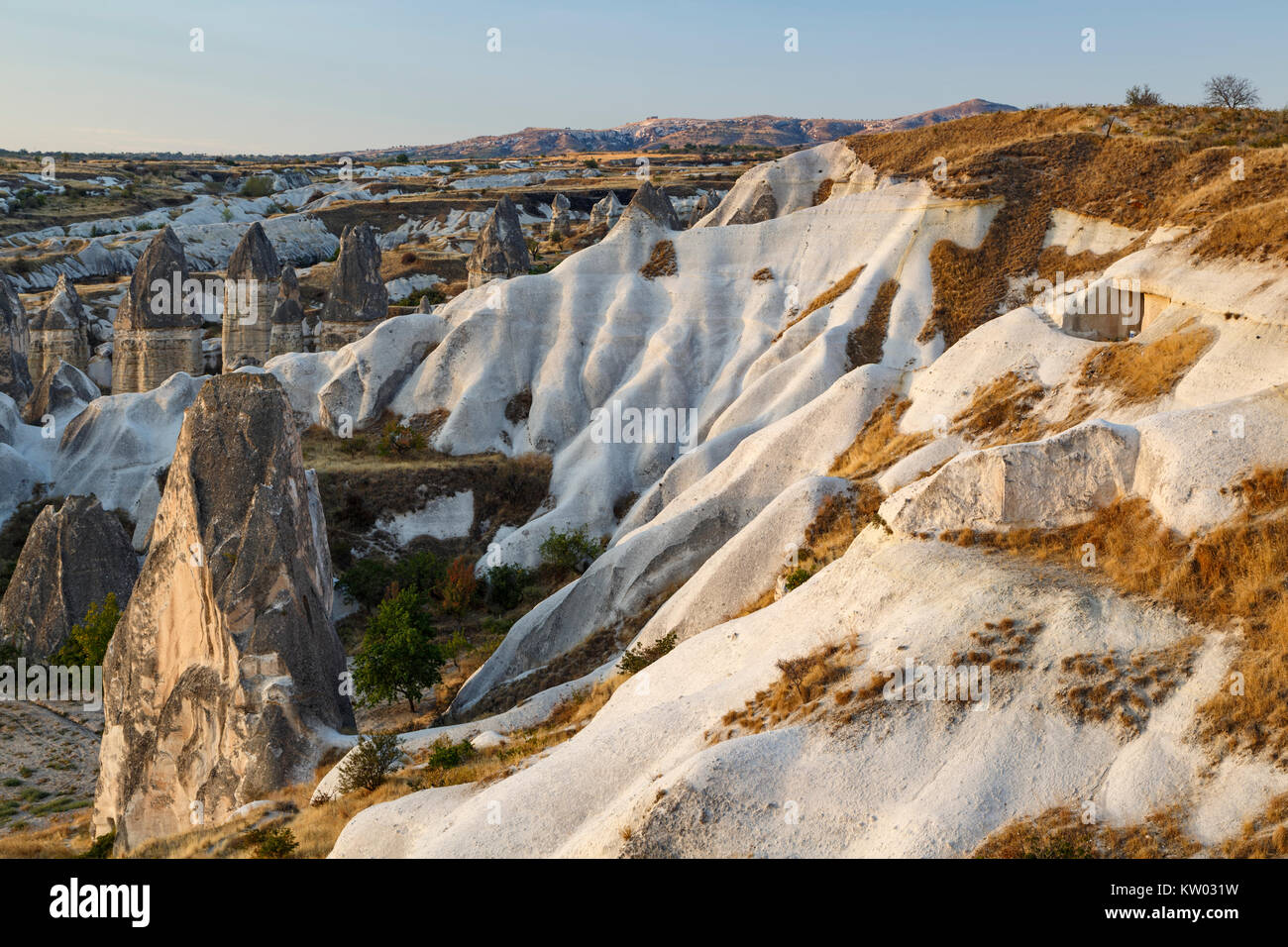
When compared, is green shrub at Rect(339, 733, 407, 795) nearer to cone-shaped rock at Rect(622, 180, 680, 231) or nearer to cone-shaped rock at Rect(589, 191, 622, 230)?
cone-shaped rock at Rect(622, 180, 680, 231)

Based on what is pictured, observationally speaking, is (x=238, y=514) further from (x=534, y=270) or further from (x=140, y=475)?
(x=534, y=270)

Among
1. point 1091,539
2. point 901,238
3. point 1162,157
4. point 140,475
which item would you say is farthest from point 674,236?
point 1091,539

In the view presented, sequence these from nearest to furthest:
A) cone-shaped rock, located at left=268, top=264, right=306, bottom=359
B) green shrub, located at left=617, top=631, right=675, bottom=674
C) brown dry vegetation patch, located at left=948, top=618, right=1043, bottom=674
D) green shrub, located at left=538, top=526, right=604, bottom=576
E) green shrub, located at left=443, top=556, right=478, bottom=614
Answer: brown dry vegetation patch, located at left=948, top=618, right=1043, bottom=674, green shrub, located at left=617, top=631, right=675, bottom=674, green shrub, located at left=443, top=556, right=478, bottom=614, green shrub, located at left=538, top=526, right=604, bottom=576, cone-shaped rock, located at left=268, top=264, right=306, bottom=359

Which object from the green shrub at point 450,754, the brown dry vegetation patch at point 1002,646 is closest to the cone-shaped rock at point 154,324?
the green shrub at point 450,754

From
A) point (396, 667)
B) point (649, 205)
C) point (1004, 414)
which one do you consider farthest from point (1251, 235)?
point (649, 205)

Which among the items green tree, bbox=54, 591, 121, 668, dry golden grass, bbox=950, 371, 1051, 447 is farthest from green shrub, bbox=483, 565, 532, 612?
dry golden grass, bbox=950, 371, 1051, 447
